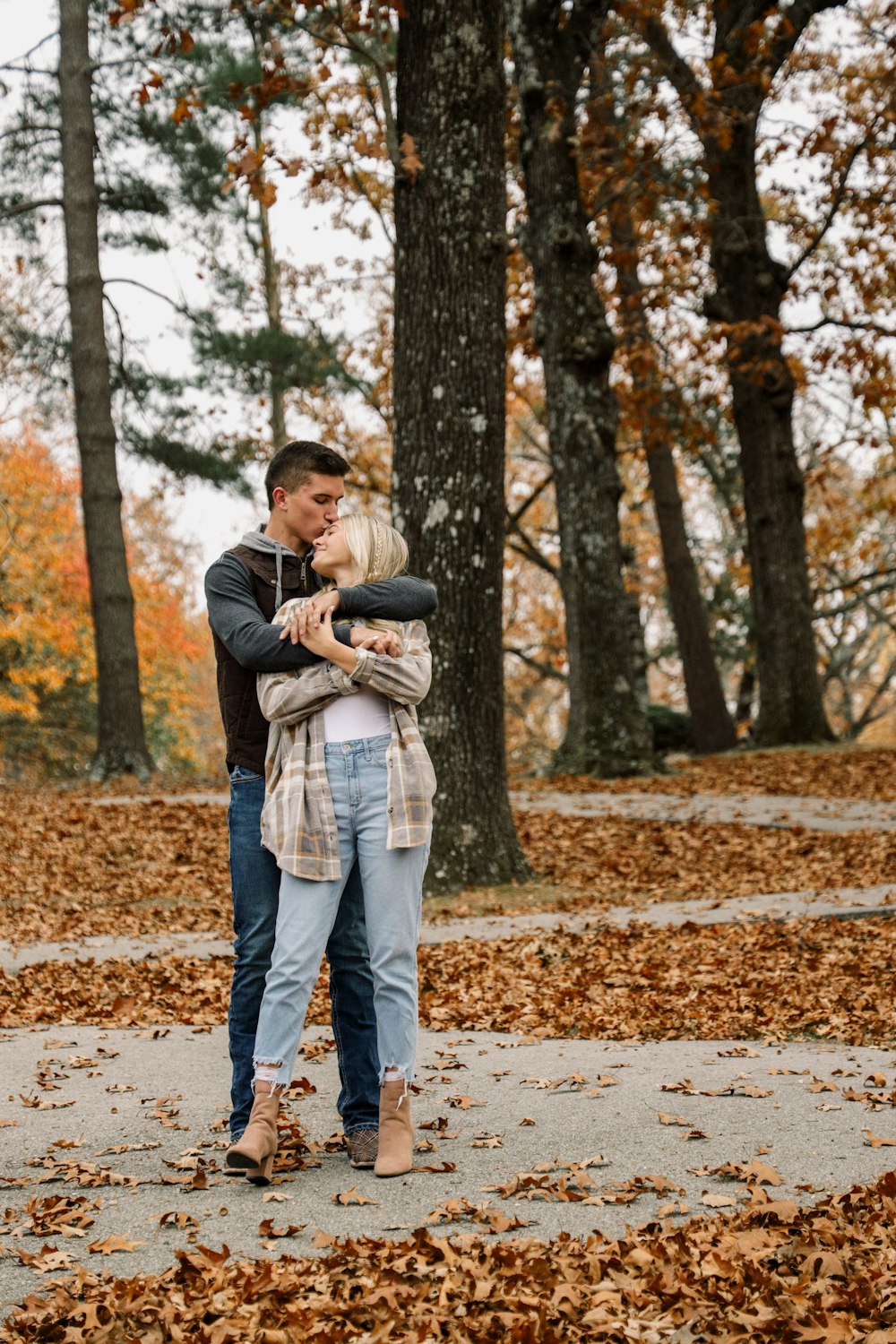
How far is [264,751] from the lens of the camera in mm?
4266

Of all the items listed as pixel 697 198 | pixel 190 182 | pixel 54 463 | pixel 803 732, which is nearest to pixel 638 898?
pixel 803 732

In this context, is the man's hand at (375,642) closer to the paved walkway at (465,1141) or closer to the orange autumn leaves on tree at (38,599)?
the paved walkway at (465,1141)

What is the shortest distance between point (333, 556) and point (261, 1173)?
1815 mm

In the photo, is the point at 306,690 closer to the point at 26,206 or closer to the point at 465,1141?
the point at 465,1141

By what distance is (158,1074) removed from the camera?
538 centimetres

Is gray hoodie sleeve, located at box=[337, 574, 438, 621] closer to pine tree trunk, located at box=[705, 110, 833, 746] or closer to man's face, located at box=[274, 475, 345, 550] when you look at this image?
man's face, located at box=[274, 475, 345, 550]

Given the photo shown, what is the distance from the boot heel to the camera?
386 centimetres

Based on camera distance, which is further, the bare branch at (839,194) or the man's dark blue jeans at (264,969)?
the bare branch at (839,194)

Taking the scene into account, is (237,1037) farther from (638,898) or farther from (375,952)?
(638,898)

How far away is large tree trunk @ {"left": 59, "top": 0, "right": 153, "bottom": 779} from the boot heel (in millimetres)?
13510

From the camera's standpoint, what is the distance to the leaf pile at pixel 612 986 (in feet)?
20.0

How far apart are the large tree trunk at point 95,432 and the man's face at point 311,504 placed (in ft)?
43.3

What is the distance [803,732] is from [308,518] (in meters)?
16.2

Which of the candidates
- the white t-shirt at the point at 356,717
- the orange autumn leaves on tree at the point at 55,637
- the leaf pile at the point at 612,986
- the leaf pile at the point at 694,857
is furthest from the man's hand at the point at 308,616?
the orange autumn leaves on tree at the point at 55,637
